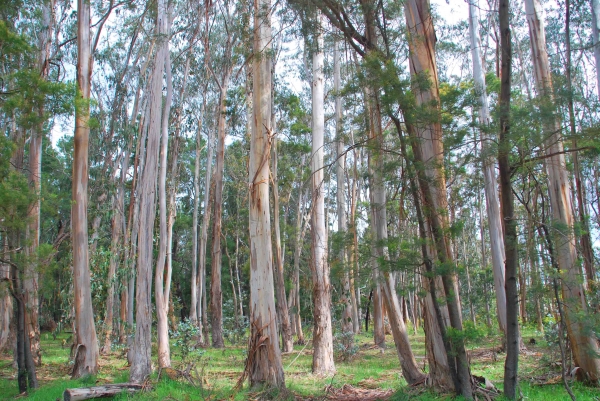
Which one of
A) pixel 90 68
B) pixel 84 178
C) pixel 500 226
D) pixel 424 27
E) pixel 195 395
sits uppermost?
pixel 90 68

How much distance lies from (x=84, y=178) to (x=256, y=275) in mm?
5139

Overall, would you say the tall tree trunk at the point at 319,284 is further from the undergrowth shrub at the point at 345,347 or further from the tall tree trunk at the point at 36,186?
the tall tree trunk at the point at 36,186

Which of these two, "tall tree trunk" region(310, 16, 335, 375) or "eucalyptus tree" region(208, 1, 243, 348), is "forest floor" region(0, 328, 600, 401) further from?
"eucalyptus tree" region(208, 1, 243, 348)

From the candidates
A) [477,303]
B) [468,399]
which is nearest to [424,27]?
[468,399]

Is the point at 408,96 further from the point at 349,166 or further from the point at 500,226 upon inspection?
the point at 349,166

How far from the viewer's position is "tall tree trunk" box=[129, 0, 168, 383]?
32.3ft

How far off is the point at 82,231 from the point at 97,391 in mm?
4558

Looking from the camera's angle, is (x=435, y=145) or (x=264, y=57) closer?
(x=435, y=145)

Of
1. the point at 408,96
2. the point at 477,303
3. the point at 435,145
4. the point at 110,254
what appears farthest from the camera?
the point at 477,303

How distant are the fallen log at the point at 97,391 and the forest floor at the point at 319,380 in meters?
0.17

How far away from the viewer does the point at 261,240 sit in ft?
26.9

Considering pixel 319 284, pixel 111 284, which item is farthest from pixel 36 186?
pixel 319 284

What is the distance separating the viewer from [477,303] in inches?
1096

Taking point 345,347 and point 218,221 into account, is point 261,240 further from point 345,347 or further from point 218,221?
point 218,221
